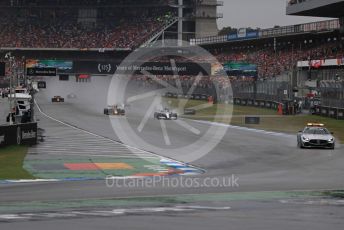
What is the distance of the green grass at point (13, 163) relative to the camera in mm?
21469

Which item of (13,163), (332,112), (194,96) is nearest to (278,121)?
(332,112)

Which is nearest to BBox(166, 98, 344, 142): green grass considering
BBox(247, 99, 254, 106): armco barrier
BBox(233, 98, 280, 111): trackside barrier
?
BBox(233, 98, 280, 111): trackside barrier

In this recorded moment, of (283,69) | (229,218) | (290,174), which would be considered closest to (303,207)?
(229,218)

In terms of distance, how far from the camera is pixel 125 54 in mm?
115188

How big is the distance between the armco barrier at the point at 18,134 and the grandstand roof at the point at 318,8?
122 ft

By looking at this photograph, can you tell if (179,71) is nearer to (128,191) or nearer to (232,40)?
(232,40)

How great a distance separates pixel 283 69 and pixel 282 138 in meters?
39.9

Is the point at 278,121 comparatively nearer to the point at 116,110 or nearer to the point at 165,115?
the point at 165,115

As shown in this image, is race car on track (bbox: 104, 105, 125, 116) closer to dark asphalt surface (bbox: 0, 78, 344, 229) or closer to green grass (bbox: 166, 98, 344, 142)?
green grass (bbox: 166, 98, 344, 142)

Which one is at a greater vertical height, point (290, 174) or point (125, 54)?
point (125, 54)

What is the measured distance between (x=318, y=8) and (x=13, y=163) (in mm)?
47683

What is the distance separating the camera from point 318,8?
218ft

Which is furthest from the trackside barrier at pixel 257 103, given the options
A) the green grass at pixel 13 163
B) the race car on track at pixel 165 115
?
the green grass at pixel 13 163

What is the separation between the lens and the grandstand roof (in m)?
64.0
